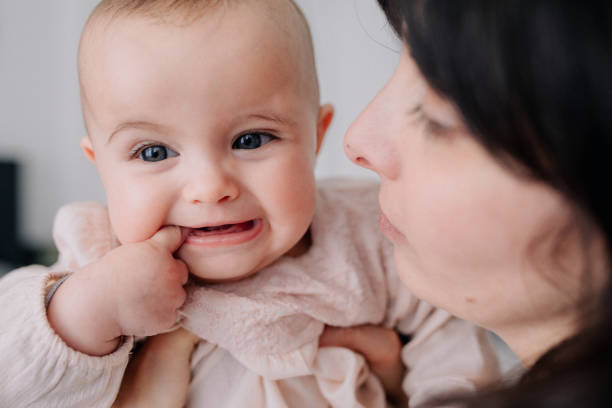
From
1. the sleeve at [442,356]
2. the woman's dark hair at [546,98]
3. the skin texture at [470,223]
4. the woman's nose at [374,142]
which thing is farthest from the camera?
the sleeve at [442,356]

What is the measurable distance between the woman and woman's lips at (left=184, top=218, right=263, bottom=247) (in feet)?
0.69

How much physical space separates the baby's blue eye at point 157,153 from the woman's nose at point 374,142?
259 millimetres

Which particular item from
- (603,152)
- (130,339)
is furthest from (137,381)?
(603,152)

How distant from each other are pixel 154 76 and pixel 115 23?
0.37 ft

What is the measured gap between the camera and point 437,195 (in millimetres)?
616

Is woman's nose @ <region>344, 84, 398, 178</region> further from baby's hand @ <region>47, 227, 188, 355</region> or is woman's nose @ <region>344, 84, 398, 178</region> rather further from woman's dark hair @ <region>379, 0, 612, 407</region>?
baby's hand @ <region>47, 227, 188, 355</region>

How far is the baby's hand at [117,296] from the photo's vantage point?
75 cm

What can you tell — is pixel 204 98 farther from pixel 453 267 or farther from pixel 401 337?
pixel 401 337

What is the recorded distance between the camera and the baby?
2.43 ft

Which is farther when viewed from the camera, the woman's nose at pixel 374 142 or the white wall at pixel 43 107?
the white wall at pixel 43 107

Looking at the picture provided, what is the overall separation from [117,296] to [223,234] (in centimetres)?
17

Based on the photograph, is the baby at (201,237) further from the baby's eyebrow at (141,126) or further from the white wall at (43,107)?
the white wall at (43,107)

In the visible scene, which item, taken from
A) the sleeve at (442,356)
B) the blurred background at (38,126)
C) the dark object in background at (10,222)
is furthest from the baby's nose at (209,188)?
the dark object in background at (10,222)

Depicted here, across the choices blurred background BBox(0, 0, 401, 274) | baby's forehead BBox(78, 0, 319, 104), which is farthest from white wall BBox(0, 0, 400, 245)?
baby's forehead BBox(78, 0, 319, 104)
